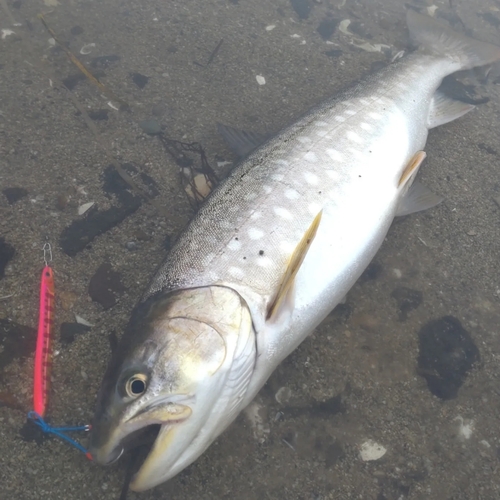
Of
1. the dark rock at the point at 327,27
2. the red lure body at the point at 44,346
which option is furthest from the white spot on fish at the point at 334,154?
the dark rock at the point at 327,27

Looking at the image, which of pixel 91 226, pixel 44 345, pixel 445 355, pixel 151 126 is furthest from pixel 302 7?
pixel 44 345

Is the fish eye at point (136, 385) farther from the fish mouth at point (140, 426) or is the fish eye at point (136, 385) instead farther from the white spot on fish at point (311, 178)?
the white spot on fish at point (311, 178)

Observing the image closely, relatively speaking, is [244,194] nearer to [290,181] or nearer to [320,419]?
[290,181]

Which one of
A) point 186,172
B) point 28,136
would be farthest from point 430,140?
point 28,136

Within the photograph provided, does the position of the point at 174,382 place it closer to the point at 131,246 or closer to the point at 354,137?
the point at 131,246

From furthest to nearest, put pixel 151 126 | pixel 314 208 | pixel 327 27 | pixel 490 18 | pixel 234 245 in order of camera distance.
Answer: pixel 490 18
pixel 327 27
pixel 151 126
pixel 314 208
pixel 234 245

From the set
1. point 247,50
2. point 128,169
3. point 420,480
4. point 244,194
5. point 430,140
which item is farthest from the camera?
point 247,50

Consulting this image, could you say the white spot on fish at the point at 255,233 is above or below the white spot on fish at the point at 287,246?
above
